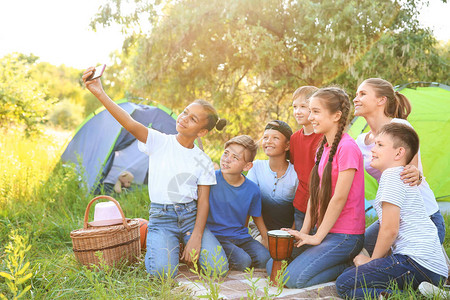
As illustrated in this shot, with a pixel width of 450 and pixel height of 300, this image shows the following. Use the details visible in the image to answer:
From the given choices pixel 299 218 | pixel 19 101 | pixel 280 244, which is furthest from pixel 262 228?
pixel 19 101

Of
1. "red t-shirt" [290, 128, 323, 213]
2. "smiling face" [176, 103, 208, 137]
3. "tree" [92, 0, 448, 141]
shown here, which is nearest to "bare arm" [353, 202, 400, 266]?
"red t-shirt" [290, 128, 323, 213]

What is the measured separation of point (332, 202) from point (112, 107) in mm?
Answer: 1658

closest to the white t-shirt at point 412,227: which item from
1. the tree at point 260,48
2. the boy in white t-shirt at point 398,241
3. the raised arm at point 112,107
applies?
the boy in white t-shirt at point 398,241

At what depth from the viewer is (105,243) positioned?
117 inches

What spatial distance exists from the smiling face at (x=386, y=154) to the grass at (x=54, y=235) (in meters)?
0.80

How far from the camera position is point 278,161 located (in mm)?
3621

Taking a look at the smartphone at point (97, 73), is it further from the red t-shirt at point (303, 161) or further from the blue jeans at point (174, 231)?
the red t-shirt at point (303, 161)

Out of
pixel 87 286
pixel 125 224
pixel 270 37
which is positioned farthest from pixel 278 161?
pixel 270 37

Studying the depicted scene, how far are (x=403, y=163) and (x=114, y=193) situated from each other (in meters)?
4.09

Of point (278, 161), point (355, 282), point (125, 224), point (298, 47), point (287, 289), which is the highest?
point (298, 47)

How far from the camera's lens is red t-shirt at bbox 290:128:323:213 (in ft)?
11.1

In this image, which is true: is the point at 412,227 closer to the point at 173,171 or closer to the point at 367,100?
the point at 367,100

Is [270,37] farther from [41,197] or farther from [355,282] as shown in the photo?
[355,282]

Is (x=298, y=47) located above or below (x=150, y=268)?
above
